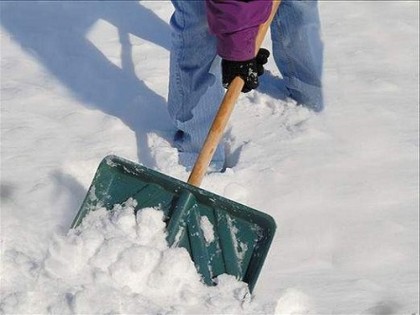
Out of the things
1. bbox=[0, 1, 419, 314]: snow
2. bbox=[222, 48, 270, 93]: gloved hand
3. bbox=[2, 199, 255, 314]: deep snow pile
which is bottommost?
bbox=[0, 1, 419, 314]: snow

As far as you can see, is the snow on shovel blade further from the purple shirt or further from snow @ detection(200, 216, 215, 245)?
the purple shirt

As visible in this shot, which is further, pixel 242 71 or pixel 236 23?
pixel 242 71

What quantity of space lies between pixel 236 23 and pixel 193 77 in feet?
1.68

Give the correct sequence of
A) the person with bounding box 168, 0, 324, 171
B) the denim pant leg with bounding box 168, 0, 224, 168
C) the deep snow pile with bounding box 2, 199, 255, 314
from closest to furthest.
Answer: the deep snow pile with bounding box 2, 199, 255, 314, the person with bounding box 168, 0, 324, 171, the denim pant leg with bounding box 168, 0, 224, 168

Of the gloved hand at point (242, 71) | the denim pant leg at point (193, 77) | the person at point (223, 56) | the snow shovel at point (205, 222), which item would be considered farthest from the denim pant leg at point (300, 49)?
the snow shovel at point (205, 222)

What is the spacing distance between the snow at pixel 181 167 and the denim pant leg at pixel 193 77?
0.42 feet

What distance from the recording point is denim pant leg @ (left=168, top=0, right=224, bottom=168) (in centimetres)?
279

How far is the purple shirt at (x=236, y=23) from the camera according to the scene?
7.87 ft

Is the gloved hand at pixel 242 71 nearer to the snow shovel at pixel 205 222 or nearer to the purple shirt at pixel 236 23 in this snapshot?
the purple shirt at pixel 236 23

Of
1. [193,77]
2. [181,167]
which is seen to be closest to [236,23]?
[193,77]

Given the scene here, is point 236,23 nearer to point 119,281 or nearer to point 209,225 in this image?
point 209,225

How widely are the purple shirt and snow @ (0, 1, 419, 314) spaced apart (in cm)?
56

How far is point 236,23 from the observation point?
244 cm

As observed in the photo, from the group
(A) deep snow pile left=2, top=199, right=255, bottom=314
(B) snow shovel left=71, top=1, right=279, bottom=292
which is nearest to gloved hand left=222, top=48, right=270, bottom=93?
(B) snow shovel left=71, top=1, right=279, bottom=292
